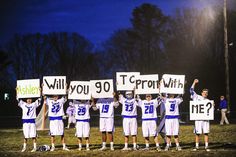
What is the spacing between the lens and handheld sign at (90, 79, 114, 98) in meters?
20.4

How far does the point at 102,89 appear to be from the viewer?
2053 cm

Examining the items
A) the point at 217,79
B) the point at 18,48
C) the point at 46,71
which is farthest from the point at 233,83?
the point at 18,48

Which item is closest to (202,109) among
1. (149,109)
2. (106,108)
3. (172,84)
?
→ (172,84)

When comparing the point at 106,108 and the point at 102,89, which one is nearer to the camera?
the point at 102,89

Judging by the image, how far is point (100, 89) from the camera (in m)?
20.5

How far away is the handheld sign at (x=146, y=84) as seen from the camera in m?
20.1

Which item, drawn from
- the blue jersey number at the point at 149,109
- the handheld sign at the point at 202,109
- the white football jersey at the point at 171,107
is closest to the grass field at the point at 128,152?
the handheld sign at the point at 202,109

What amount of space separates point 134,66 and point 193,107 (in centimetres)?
5683

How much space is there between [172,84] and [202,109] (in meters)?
1.89

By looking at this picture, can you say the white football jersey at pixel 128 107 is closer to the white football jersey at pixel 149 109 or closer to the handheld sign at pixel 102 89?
the white football jersey at pixel 149 109

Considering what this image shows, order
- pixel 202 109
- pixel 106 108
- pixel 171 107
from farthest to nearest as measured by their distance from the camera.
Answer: pixel 106 108, pixel 171 107, pixel 202 109

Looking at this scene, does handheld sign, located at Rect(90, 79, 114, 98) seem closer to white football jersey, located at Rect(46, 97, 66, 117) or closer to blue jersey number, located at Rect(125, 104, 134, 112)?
blue jersey number, located at Rect(125, 104, 134, 112)

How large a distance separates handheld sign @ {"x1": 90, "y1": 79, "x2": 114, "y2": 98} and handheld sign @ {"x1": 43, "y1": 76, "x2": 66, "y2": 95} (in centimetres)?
159

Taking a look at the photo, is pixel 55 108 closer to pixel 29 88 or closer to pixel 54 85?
pixel 54 85
